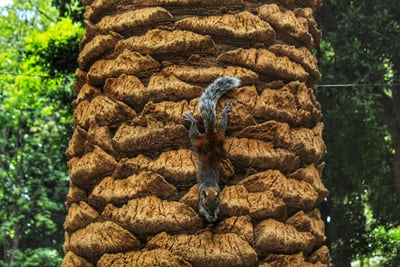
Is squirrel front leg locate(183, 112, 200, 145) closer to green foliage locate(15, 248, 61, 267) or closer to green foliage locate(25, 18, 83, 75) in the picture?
green foliage locate(25, 18, 83, 75)

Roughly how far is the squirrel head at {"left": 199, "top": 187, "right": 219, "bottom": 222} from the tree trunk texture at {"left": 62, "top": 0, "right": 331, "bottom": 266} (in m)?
0.03

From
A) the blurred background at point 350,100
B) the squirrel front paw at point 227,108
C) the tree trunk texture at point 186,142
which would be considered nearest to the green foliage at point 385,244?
→ the blurred background at point 350,100

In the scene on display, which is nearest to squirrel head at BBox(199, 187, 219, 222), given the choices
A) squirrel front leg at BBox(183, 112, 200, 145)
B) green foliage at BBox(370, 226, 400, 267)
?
squirrel front leg at BBox(183, 112, 200, 145)

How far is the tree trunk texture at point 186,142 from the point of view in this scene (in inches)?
71.1

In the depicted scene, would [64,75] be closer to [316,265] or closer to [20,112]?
[316,265]

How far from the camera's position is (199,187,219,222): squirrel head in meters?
1.77

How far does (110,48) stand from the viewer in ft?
7.02

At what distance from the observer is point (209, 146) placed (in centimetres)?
184

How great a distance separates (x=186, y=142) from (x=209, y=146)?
0.28 feet

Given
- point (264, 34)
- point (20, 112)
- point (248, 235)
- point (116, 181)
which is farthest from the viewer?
point (20, 112)

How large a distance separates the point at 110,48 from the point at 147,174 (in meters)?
0.50

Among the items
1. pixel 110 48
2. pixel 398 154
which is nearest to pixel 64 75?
pixel 398 154

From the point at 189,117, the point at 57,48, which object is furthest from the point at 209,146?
the point at 57,48

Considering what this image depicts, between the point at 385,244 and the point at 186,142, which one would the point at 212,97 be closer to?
the point at 186,142
